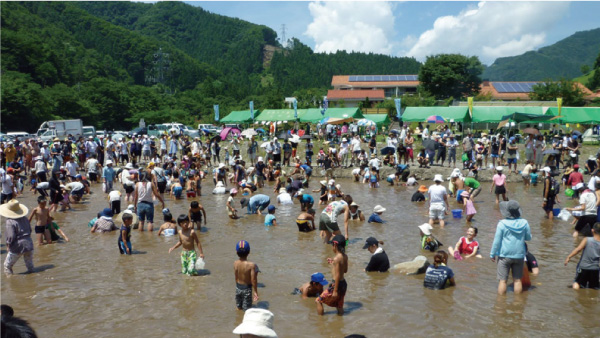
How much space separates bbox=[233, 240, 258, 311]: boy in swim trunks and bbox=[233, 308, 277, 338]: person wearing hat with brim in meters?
3.35

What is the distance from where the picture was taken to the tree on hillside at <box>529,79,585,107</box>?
161ft

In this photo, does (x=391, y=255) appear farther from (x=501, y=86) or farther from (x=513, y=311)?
(x=501, y=86)

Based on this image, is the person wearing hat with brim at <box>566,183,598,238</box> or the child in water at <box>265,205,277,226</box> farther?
the child in water at <box>265,205,277,226</box>

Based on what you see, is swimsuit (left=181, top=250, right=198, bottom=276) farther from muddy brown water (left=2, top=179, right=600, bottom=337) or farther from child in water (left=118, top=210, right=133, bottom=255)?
child in water (left=118, top=210, right=133, bottom=255)

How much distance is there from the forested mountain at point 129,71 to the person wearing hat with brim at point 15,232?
43.5 meters

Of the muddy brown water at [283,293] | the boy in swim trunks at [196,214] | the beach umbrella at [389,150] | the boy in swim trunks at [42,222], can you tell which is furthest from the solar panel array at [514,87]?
the boy in swim trunks at [42,222]

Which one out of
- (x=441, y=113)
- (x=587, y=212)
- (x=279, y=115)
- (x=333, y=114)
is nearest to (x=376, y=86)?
(x=279, y=115)

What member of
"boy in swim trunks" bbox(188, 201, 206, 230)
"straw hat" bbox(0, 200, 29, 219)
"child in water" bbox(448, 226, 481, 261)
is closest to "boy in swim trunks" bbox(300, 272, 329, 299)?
"child in water" bbox(448, 226, 481, 261)

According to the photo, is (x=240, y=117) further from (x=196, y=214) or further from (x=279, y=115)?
(x=196, y=214)

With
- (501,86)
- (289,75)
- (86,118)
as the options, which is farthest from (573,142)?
(289,75)

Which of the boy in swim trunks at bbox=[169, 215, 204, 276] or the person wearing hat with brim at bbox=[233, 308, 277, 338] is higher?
the person wearing hat with brim at bbox=[233, 308, 277, 338]

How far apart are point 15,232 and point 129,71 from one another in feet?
395

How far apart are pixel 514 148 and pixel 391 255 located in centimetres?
1319

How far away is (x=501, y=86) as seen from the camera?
6519 centimetres
